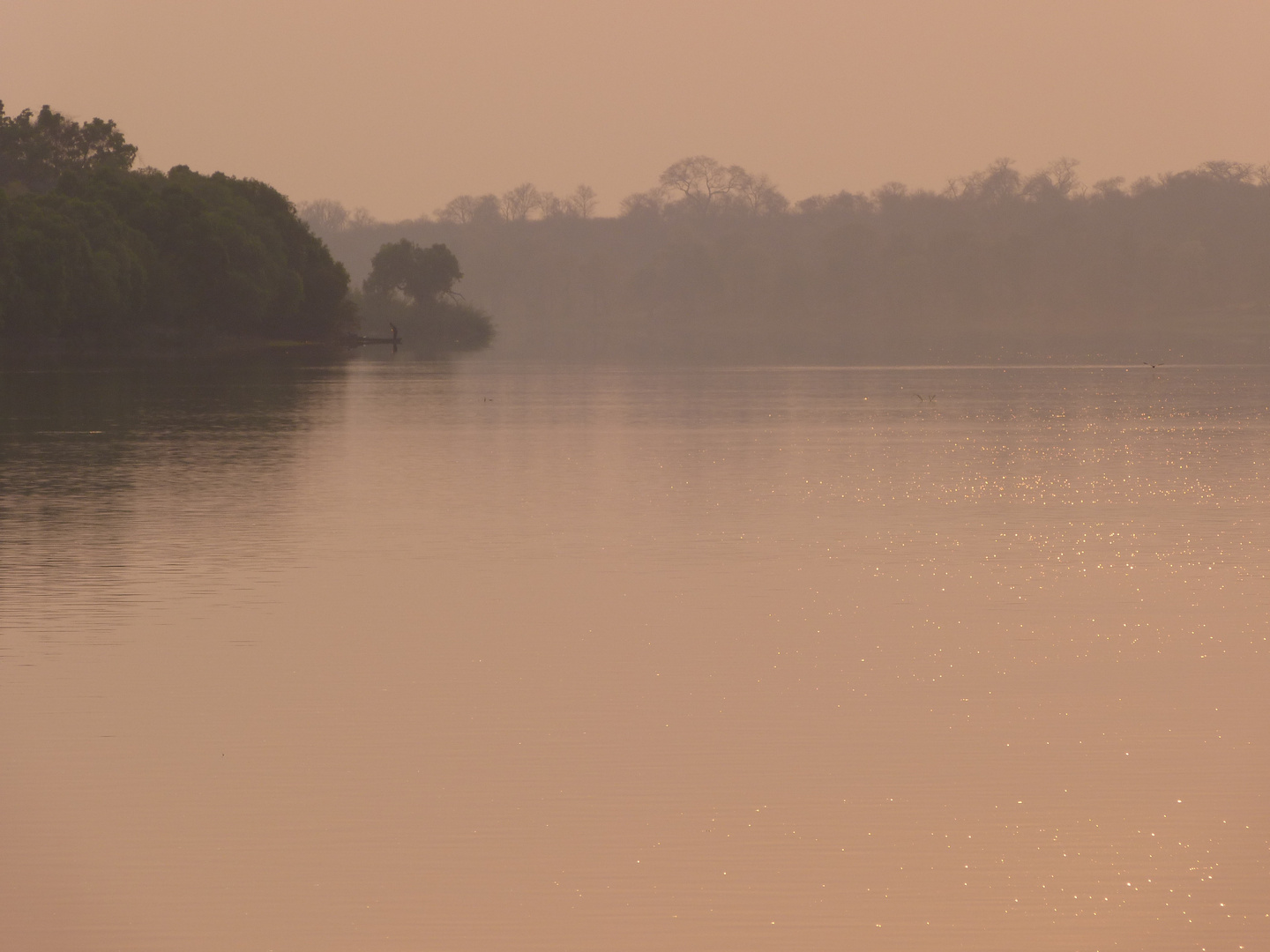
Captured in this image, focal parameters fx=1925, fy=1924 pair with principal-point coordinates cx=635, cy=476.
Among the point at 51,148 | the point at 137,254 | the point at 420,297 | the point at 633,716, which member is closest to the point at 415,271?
the point at 420,297

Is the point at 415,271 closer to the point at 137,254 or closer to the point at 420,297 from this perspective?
the point at 420,297

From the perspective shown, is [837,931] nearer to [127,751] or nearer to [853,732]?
[853,732]

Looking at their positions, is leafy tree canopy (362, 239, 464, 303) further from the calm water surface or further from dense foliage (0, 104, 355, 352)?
the calm water surface

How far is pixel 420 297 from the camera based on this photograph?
15438cm

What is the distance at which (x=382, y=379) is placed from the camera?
69812mm

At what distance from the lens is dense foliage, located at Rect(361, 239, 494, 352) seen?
152 m

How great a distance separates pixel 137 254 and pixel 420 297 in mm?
54712

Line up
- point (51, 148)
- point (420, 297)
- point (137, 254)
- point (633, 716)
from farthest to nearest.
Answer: point (420, 297)
point (51, 148)
point (137, 254)
point (633, 716)

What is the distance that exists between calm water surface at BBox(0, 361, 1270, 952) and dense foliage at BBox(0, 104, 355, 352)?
66.5 m

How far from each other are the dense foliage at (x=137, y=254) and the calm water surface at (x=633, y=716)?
218ft

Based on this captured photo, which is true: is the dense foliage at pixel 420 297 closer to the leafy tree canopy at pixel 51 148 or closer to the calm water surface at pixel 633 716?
the leafy tree canopy at pixel 51 148

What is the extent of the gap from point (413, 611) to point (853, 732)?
560cm

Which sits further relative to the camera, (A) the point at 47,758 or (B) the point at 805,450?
(B) the point at 805,450

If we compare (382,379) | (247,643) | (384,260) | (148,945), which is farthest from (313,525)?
(384,260)
